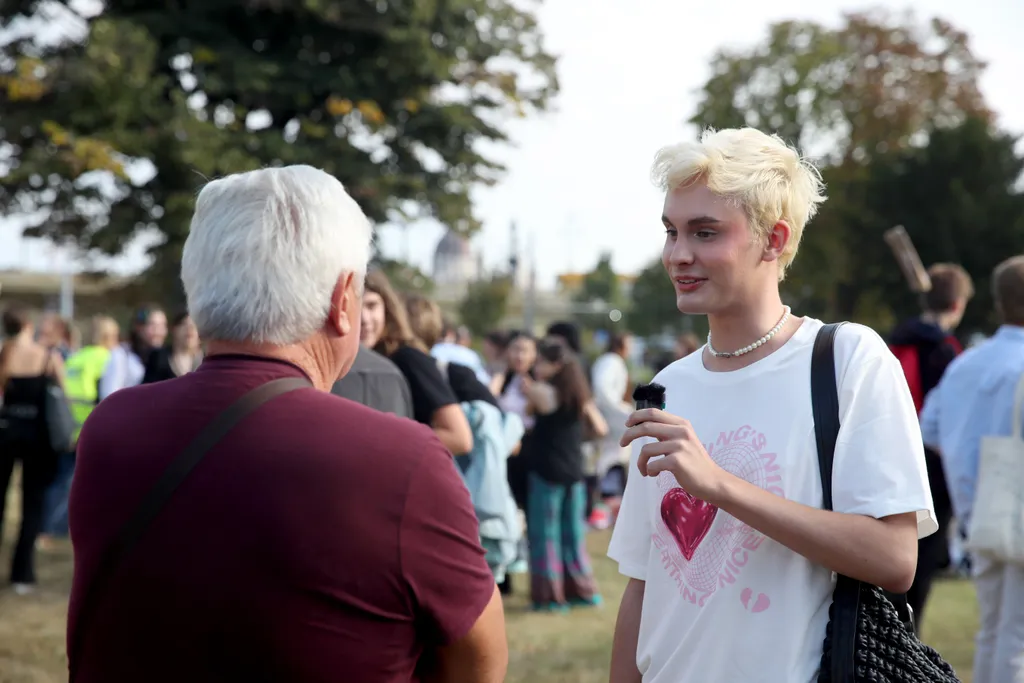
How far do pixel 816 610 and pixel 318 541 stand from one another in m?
1.08

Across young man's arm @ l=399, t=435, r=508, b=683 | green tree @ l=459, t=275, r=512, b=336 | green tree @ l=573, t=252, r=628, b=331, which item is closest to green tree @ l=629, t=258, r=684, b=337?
green tree @ l=573, t=252, r=628, b=331

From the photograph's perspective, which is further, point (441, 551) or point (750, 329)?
point (750, 329)

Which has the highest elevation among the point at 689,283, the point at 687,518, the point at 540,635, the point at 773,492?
the point at 689,283

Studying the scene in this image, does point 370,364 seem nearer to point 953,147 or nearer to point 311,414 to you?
point 311,414

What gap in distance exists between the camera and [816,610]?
220cm

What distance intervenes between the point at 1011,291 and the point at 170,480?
4.31 metres

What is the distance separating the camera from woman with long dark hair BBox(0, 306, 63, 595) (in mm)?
8734

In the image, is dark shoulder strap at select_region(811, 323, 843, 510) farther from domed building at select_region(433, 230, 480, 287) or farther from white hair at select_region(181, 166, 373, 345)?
domed building at select_region(433, 230, 480, 287)

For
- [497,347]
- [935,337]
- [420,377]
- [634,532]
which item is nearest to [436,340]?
[420,377]

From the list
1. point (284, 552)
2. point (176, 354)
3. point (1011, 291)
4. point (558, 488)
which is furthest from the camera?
point (558, 488)

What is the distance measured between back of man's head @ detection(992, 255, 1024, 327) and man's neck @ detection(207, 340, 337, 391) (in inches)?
155

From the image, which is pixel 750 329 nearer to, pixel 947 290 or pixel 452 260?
pixel 947 290

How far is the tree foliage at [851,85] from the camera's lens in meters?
36.3

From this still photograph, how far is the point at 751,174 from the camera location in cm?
234
